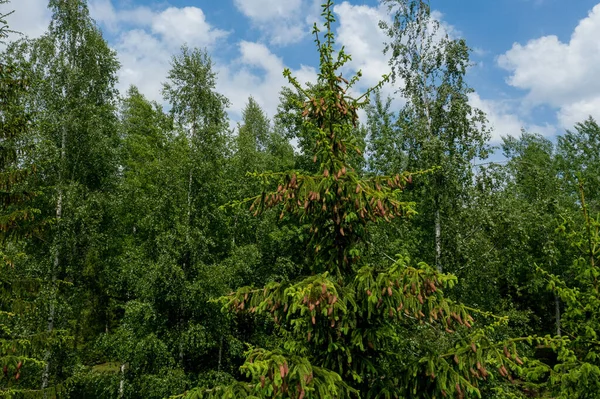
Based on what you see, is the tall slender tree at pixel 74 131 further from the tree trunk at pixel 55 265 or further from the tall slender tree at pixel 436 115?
the tall slender tree at pixel 436 115

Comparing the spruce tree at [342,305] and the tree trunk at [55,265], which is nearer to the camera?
the spruce tree at [342,305]

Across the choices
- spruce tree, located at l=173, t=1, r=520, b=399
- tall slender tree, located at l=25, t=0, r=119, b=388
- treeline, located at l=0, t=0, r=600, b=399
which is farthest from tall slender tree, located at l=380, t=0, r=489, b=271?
tall slender tree, located at l=25, t=0, r=119, b=388

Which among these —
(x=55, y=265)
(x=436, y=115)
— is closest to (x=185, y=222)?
(x=55, y=265)

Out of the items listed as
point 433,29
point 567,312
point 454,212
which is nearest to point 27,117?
point 567,312

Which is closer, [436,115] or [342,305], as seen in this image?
[342,305]

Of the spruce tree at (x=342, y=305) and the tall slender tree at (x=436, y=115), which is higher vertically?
the tall slender tree at (x=436, y=115)

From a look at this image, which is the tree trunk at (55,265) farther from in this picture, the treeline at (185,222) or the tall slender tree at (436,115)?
the tall slender tree at (436,115)

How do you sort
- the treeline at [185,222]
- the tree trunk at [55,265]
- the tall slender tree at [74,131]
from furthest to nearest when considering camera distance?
the tall slender tree at [74,131] < the tree trunk at [55,265] < the treeline at [185,222]

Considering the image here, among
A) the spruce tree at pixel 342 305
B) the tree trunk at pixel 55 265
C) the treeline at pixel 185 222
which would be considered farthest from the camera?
the tree trunk at pixel 55 265

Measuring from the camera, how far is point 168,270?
1342 cm

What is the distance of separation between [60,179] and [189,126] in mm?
5290

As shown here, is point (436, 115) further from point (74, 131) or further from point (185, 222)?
point (74, 131)

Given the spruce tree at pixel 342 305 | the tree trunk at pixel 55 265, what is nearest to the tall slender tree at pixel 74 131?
the tree trunk at pixel 55 265

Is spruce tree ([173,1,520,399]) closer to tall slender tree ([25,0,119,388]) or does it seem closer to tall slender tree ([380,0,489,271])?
tall slender tree ([380,0,489,271])
